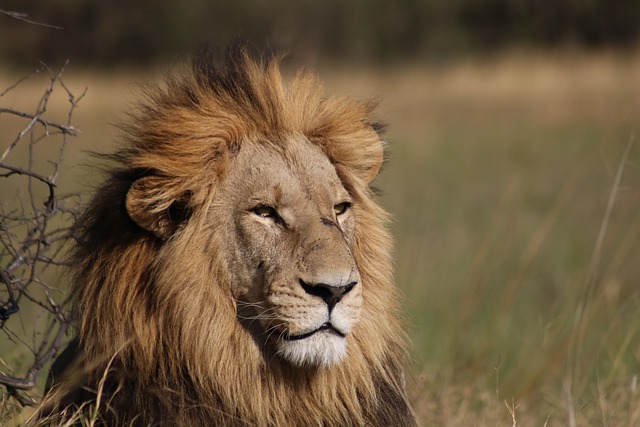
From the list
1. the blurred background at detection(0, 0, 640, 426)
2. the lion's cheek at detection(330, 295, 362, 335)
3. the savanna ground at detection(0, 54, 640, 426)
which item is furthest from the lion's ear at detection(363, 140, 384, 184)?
the lion's cheek at detection(330, 295, 362, 335)

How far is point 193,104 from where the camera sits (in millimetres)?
3861

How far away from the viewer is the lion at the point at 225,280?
354 cm

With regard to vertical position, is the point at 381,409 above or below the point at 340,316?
below

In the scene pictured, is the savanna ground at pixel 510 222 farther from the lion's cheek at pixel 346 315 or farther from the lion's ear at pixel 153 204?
the lion's cheek at pixel 346 315

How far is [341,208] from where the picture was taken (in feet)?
13.0

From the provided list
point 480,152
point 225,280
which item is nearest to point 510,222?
point 480,152

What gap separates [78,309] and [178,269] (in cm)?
52

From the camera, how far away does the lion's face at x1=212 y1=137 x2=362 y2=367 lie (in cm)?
342

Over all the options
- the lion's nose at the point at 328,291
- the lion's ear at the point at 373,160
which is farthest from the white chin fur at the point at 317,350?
the lion's ear at the point at 373,160

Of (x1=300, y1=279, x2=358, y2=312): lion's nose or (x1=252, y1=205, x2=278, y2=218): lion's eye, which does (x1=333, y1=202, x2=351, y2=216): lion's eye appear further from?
(x1=300, y1=279, x2=358, y2=312): lion's nose

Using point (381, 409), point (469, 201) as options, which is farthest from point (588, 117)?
point (381, 409)

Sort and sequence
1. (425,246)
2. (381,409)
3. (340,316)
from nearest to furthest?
(340,316), (381,409), (425,246)

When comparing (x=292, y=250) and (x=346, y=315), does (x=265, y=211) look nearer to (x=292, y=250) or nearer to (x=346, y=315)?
(x=292, y=250)

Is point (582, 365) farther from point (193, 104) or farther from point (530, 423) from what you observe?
point (193, 104)
